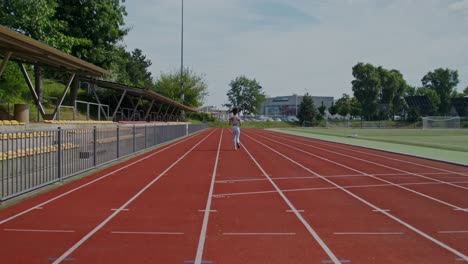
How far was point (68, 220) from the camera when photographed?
6887 mm

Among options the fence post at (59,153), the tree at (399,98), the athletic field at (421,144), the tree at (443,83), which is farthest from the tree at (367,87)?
the fence post at (59,153)

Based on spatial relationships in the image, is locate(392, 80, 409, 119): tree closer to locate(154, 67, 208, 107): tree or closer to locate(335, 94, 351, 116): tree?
locate(335, 94, 351, 116): tree

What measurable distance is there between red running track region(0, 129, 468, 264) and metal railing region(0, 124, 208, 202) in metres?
0.46

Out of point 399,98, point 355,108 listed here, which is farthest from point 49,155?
point 355,108

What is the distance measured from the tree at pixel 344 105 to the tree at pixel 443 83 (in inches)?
869

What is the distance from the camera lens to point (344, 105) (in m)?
118

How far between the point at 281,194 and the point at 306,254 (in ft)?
13.7

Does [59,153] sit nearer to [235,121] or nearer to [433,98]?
[235,121]

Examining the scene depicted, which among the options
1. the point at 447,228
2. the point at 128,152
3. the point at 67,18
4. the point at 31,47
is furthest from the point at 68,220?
the point at 67,18

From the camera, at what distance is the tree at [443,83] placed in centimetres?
11512

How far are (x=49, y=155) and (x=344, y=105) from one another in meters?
113

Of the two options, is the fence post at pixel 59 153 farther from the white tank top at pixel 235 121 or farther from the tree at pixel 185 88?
the tree at pixel 185 88

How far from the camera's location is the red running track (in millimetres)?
5270

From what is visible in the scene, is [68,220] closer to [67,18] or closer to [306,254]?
[306,254]
